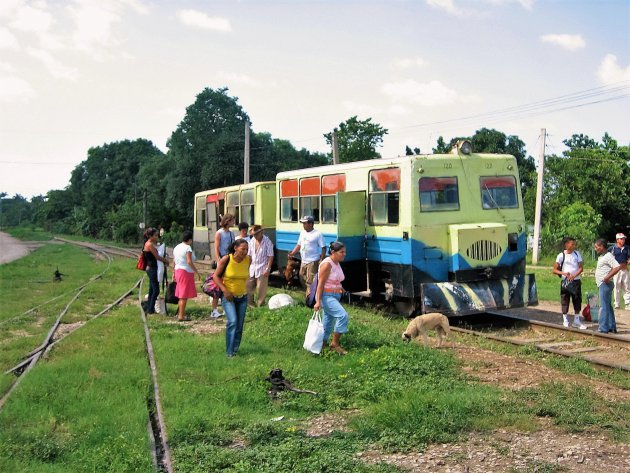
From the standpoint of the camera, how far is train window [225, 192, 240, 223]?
68.3ft

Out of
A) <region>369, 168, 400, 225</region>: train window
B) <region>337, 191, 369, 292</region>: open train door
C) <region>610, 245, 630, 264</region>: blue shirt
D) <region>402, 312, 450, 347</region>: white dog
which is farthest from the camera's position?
<region>337, 191, 369, 292</region>: open train door

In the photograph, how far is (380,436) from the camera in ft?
19.7

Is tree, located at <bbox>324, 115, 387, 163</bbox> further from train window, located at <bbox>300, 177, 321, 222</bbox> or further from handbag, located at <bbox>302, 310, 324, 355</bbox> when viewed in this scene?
handbag, located at <bbox>302, 310, 324, 355</bbox>

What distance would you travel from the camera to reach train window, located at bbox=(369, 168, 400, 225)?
12.6 m

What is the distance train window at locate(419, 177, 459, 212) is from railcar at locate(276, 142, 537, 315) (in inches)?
0.7

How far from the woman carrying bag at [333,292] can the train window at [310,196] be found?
573 centimetres

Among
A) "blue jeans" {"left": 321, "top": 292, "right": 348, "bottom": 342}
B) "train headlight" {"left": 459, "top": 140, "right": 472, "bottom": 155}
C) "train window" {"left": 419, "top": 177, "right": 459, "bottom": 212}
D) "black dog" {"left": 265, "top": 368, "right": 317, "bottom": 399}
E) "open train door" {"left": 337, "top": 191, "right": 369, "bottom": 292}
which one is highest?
"train headlight" {"left": 459, "top": 140, "right": 472, "bottom": 155}

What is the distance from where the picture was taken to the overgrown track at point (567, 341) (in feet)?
31.1

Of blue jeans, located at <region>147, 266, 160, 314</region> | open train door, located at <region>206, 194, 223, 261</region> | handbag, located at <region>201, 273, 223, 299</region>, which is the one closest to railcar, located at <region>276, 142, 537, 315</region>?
handbag, located at <region>201, 273, 223, 299</region>

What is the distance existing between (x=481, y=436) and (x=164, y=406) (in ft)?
10.5

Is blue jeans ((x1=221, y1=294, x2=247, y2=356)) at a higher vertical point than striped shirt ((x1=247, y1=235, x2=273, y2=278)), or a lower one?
lower

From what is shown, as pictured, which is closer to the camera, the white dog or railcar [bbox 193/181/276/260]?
the white dog

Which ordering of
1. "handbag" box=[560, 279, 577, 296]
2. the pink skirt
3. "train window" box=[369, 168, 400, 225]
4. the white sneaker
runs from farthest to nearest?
"train window" box=[369, 168, 400, 225] → the pink skirt → "handbag" box=[560, 279, 577, 296] → the white sneaker

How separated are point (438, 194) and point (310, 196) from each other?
374 cm
